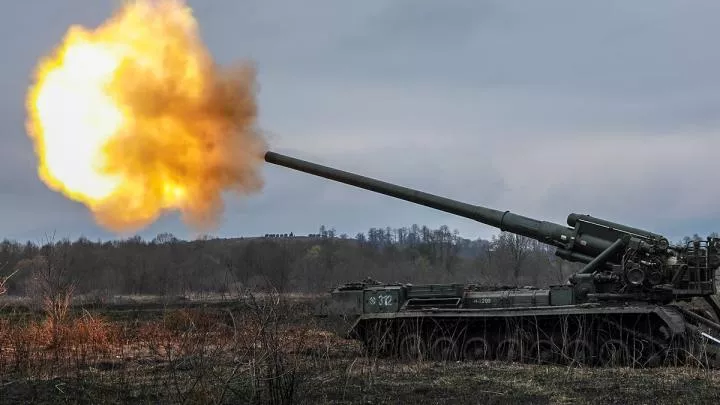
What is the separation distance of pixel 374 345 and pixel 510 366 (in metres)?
3.96

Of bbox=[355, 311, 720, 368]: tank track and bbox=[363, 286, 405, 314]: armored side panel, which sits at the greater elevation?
bbox=[363, 286, 405, 314]: armored side panel

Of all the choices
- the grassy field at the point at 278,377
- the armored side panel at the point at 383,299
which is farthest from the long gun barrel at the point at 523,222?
the grassy field at the point at 278,377

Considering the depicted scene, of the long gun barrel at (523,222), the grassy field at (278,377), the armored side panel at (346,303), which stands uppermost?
the long gun barrel at (523,222)

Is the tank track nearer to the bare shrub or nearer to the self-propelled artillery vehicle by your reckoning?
the self-propelled artillery vehicle

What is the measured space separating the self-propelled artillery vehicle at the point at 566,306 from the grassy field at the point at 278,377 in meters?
1.52

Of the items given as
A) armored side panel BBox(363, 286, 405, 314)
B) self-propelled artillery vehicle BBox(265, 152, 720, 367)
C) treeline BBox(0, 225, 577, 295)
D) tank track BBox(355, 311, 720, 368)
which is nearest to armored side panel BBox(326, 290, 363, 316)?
self-propelled artillery vehicle BBox(265, 152, 720, 367)

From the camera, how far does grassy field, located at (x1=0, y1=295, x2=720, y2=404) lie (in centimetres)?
884

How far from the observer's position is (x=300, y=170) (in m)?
18.9

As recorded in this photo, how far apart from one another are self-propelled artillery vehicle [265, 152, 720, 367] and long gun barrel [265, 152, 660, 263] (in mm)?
24

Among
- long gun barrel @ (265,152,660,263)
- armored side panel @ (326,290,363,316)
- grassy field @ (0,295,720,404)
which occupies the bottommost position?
grassy field @ (0,295,720,404)

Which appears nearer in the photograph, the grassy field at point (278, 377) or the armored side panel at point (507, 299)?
the grassy field at point (278, 377)

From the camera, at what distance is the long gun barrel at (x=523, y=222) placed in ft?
54.5

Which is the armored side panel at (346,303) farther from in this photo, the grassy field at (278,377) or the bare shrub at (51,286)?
the bare shrub at (51,286)

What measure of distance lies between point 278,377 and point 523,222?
34.0ft
